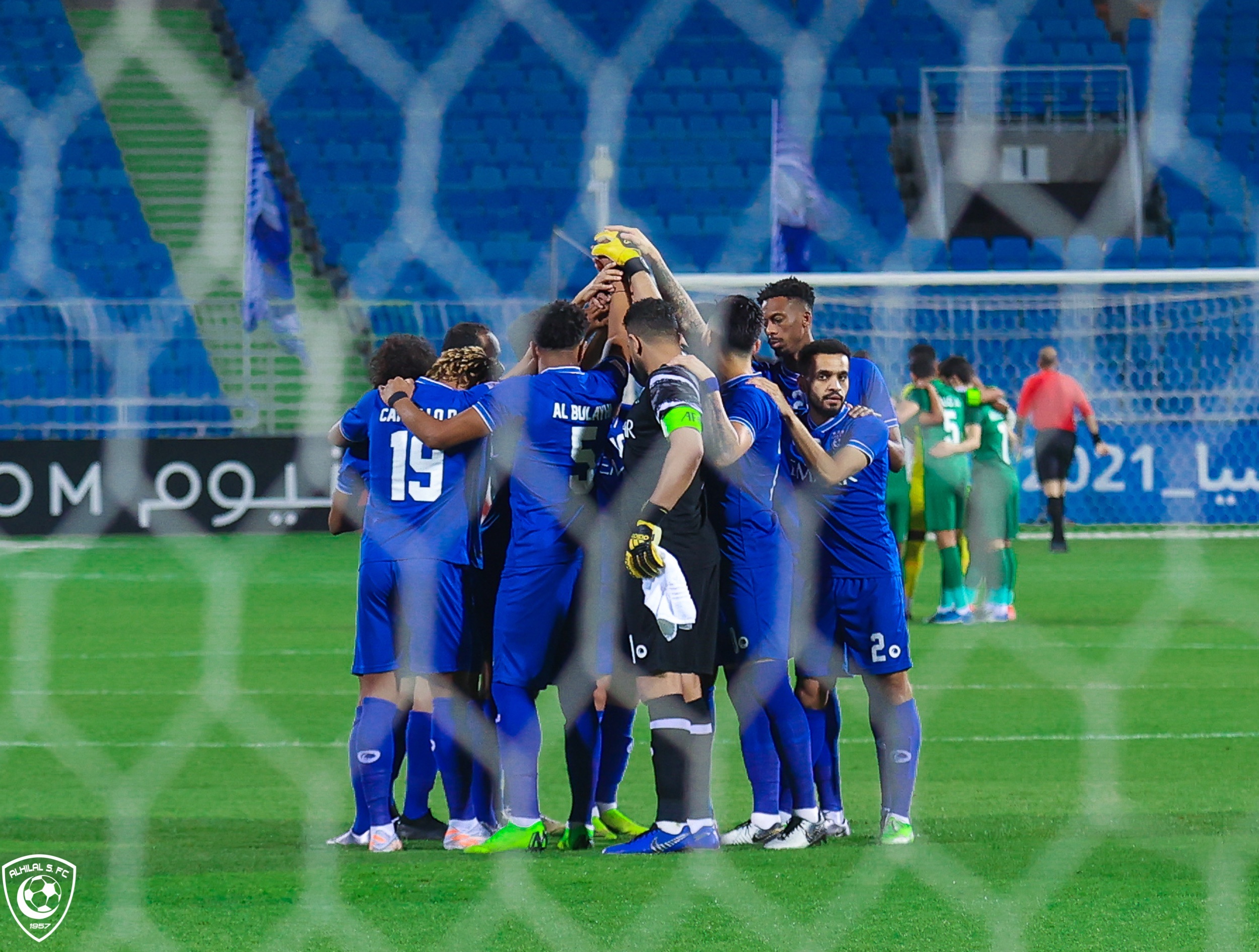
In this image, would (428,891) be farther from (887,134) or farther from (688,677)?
(887,134)

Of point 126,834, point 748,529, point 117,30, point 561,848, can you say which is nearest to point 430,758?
point 561,848

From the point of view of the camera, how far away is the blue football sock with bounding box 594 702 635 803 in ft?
14.0

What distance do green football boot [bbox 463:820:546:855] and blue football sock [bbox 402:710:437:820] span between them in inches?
14.8

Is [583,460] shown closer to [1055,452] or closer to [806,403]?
[806,403]

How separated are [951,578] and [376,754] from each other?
524cm

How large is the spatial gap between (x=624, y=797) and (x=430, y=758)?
28.3 inches

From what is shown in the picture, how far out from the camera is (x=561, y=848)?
159 inches

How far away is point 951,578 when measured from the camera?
8.81m

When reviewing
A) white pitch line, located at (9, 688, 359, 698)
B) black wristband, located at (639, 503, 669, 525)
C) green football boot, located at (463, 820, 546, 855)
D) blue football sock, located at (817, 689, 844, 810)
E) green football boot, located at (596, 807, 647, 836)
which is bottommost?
white pitch line, located at (9, 688, 359, 698)

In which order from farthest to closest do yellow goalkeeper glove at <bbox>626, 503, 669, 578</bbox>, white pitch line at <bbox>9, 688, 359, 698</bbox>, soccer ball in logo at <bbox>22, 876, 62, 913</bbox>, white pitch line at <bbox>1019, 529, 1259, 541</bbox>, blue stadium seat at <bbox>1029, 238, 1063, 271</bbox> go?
white pitch line at <bbox>1019, 529, 1259, 541</bbox>, blue stadium seat at <bbox>1029, 238, 1063, 271</bbox>, white pitch line at <bbox>9, 688, 359, 698</bbox>, yellow goalkeeper glove at <bbox>626, 503, 669, 578</bbox>, soccer ball in logo at <bbox>22, 876, 62, 913</bbox>

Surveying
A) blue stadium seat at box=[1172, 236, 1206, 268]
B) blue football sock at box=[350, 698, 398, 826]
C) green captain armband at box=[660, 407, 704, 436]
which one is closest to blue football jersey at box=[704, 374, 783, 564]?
green captain armband at box=[660, 407, 704, 436]

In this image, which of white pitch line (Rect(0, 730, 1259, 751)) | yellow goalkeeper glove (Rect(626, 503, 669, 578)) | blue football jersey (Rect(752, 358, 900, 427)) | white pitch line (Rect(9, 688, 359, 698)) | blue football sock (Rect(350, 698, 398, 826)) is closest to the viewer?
yellow goalkeeper glove (Rect(626, 503, 669, 578))

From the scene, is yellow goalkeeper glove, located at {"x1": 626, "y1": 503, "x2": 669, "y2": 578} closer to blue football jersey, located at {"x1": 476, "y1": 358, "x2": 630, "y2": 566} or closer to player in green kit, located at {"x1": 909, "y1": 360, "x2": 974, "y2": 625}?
blue football jersey, located at {"x1": 476, "y1": 358, "x2": 630, "y2": 566}

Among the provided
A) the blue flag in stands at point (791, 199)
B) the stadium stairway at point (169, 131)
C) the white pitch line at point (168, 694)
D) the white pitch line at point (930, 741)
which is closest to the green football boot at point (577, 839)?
the white pitch line at point (930, 741)
